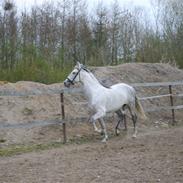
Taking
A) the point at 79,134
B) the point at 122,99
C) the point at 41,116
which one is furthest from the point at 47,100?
the point at 122,99

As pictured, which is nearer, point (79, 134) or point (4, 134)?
point (4, 134)

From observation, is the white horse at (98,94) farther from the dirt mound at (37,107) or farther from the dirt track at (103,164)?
the dirt mound at (37,107)

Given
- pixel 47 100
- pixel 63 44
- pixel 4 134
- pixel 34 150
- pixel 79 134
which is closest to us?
pixel 34 150

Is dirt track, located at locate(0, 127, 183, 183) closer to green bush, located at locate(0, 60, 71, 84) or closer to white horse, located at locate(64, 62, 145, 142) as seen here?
white horse, located at locate(64, 62, 145, 142)

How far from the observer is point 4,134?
36.4 feet

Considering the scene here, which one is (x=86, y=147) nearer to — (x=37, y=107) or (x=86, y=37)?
(x=37, y=107)

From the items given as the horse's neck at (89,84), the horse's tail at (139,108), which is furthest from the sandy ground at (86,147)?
the horse's neck at (89,84)

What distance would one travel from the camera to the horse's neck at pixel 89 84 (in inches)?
429

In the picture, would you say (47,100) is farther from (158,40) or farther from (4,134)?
(158,40)

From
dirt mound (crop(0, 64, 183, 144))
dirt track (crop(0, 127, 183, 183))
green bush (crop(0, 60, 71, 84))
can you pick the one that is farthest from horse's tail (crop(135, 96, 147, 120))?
green bush (crop(0, 60, 71, 84))

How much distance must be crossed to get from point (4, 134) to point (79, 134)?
2066 mm

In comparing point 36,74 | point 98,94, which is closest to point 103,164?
point 98,94

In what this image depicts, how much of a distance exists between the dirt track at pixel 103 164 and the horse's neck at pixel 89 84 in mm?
1286

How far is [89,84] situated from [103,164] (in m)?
3.64
